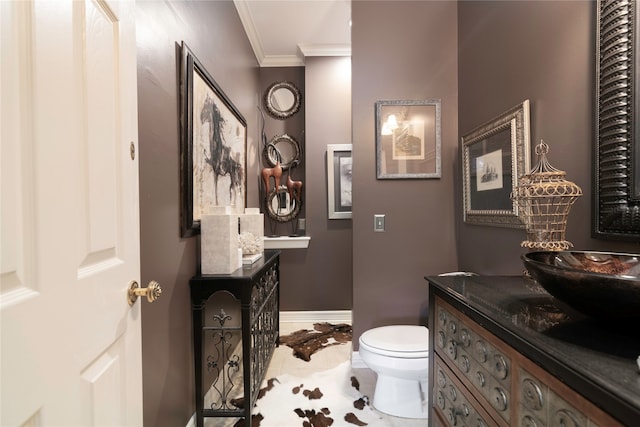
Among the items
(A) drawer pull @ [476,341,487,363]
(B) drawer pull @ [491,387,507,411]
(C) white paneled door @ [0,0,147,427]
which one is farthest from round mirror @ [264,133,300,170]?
(B) drawer pull @ [491,387,507,411]

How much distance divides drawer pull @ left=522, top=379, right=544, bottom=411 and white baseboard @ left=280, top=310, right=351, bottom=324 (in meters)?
2.61

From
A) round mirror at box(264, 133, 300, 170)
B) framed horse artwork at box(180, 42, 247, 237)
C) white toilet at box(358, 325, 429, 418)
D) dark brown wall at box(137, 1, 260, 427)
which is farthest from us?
round mirror at box(264, 133, 300, 170)

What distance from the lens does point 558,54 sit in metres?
1.22

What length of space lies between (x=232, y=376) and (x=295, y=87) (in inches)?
116

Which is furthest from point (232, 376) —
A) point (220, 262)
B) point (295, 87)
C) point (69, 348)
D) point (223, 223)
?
point (295, 87)

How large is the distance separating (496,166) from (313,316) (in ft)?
7.81

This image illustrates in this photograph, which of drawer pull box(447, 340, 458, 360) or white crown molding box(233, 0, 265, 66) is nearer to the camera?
drawer pull box(447, 340, 458, 360)

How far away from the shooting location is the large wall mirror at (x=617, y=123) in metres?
0.90

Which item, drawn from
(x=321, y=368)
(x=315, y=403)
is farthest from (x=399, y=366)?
(x=321, y=368)

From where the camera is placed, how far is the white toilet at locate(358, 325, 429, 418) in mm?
1532

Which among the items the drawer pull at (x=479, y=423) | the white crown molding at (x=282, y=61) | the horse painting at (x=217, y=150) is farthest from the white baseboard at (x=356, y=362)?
the white crown molding at (x=282, y=61)

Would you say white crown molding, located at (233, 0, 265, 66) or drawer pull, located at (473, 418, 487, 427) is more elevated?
white crown molding, located at (233, 0, 265, 66)

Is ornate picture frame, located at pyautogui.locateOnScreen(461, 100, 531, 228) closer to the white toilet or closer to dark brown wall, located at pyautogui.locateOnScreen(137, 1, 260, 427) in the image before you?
the white toilet

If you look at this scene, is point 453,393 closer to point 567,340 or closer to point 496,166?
point 567,340
